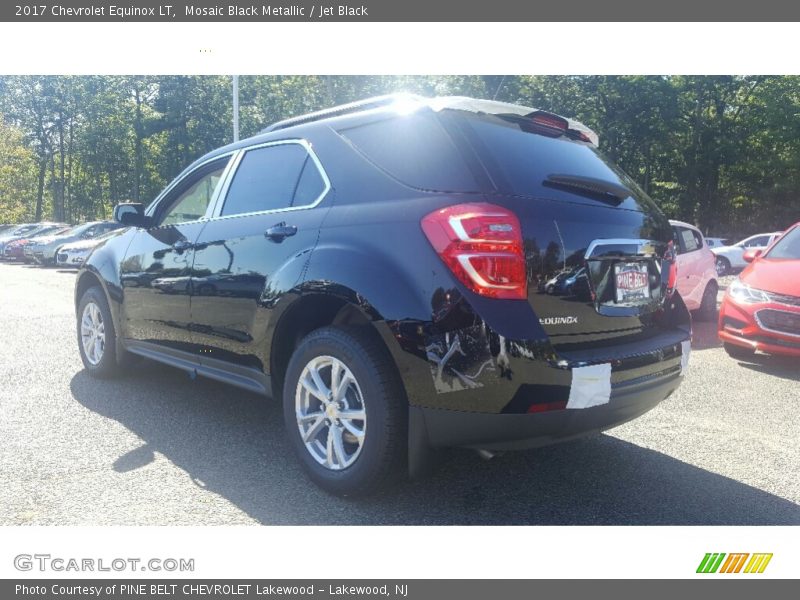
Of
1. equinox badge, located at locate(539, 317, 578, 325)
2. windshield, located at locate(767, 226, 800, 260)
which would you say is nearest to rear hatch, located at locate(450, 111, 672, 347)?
equinox badge, located at locate(539, 317, 578, 325)

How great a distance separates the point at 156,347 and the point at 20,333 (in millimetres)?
4062

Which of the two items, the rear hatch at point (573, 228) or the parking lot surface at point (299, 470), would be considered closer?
the rear hatch at point (573, 228)

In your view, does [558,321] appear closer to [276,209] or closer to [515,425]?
[515,425]

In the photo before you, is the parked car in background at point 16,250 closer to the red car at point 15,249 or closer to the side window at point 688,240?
the red car at point 15,249

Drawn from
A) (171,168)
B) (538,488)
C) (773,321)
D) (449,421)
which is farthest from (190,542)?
(171,168)

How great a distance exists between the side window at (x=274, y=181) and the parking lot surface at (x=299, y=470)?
1.42 m

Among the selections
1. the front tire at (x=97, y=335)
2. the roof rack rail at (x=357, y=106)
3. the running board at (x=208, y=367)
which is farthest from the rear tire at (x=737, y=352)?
the front tire at (x=97, y=335)

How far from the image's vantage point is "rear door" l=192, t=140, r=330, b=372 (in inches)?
128

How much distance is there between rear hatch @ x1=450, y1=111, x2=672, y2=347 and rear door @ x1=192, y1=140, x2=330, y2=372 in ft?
3.07

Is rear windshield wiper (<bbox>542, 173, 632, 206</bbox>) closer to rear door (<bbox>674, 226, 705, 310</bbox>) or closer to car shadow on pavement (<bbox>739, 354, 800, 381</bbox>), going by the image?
car shadow on pavement (<bbox>739, 354, 800, 381</bbox>)

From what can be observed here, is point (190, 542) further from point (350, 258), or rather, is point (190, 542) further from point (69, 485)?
point (350, 258)

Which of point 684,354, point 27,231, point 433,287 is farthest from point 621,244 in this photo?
point 27,231

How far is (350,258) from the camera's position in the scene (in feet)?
9.39

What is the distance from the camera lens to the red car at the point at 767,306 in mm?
5887
